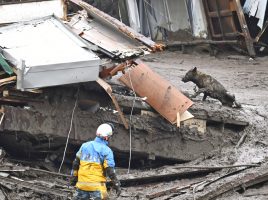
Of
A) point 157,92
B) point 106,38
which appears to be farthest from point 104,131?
point 106,38

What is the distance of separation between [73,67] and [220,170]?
2.87m

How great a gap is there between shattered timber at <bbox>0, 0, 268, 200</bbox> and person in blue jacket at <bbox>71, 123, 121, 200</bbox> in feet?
4.06

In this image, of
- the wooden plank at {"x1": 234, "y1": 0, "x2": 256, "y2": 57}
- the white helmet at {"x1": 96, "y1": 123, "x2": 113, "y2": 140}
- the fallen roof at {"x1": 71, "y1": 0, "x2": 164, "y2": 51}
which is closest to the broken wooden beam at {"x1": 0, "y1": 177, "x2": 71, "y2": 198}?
the white helmet at {"x1": 96, "y1": 123, "x2": 113, "y2": 140}

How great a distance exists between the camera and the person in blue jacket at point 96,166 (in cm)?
748

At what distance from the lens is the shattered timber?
8.98m

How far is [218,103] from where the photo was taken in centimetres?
1166

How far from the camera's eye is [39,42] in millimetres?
9867

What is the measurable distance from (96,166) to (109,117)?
112 inches

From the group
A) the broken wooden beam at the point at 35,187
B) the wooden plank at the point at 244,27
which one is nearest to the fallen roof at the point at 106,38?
the broken wooden beam at the point at 35,187

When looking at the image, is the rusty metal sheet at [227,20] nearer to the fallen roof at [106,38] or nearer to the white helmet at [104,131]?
the fallen roof at [106,38]

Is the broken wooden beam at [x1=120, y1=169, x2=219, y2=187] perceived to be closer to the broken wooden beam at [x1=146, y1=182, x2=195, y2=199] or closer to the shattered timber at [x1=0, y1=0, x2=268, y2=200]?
the shattered timber at [x1=0, y1=0, x2=268, y2=200]

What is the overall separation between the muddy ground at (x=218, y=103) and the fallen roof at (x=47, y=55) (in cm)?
160

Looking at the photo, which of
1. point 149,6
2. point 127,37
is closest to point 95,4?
point 149,6

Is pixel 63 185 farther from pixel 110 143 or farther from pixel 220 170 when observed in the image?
pixel 220 170
